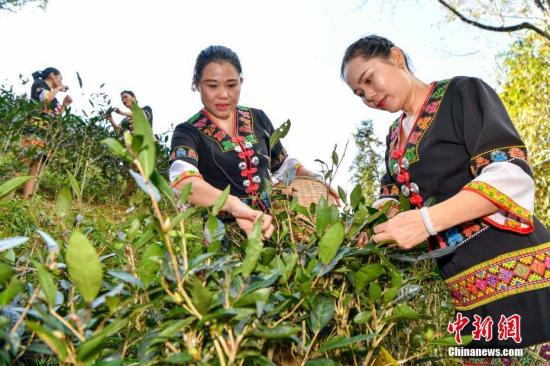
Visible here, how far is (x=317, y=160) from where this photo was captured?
5.12ft

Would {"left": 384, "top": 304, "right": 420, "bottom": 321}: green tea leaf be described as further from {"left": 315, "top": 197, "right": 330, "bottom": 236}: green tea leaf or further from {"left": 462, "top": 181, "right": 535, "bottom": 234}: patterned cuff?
{"left": 462, "top": 181, "right": 535, "bottom": 234}: patterned cuff

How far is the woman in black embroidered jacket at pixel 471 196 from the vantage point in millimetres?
1350

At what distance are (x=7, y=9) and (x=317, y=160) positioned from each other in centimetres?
1368

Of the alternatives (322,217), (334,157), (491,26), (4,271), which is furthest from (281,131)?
(491,26)

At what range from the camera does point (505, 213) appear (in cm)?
147

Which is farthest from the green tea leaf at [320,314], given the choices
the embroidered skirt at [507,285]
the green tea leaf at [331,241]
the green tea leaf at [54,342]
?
the embroidered skirt at [507,285]

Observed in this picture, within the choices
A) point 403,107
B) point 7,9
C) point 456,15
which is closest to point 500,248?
point 403,107

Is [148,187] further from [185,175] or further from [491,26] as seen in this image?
[491,26]

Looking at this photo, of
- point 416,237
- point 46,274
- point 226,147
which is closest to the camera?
point 46,274

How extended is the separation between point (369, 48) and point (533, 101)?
31.3ft

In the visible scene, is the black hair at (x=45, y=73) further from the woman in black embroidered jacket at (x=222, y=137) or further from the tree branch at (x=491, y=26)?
the tree branch at (x=491, y=26)

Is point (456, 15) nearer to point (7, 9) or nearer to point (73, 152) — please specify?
point (73, 152)

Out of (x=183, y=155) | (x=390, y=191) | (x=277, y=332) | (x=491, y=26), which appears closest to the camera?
(x=277, y=332)

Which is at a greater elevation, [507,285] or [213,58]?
[213,58]
